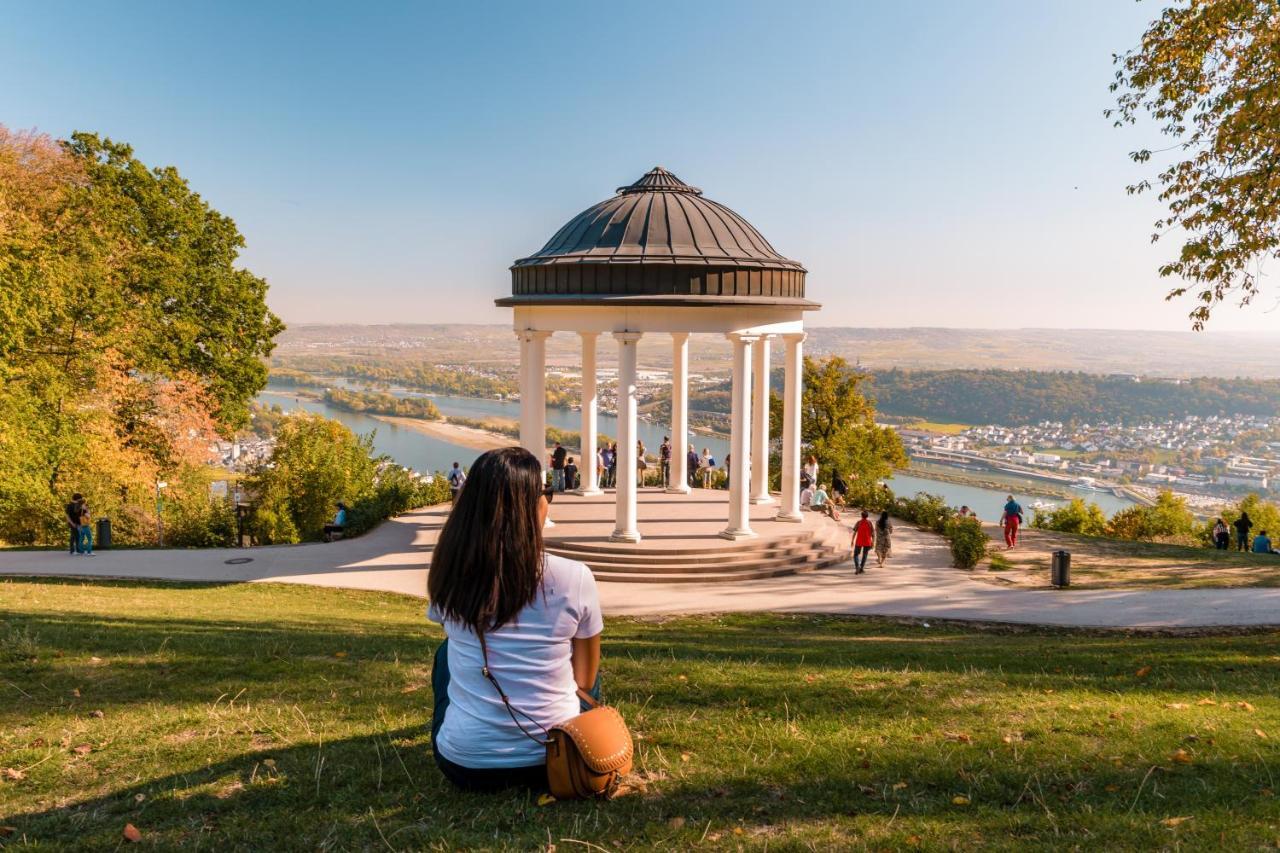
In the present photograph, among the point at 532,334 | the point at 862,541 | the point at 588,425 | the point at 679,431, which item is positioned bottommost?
the point at 862,541

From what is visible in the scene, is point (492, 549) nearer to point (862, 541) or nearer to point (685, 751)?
point (685, 751)

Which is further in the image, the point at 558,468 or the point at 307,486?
the point at 558,468

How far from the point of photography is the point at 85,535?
2258 centimetres

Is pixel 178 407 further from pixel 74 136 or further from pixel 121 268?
pixel 74 136

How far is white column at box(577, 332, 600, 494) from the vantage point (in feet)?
87.9

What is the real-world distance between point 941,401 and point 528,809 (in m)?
116

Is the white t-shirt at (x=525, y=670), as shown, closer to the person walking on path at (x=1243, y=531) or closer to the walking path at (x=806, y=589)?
the walking path at (x=806, y=589)

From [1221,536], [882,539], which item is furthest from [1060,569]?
[1221,536]

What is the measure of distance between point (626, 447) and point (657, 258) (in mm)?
4475

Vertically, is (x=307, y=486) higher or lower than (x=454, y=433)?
higher

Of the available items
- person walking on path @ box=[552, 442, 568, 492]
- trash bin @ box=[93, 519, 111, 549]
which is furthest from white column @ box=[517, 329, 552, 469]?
trash bin @ box=[93, 519, 111, 549]

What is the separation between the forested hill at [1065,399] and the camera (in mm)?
109625

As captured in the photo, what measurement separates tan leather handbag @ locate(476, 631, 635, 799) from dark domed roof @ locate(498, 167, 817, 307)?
52.7ft

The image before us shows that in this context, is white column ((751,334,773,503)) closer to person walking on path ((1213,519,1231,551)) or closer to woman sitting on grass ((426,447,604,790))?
person walking on path ((1213,519,1231,551))
